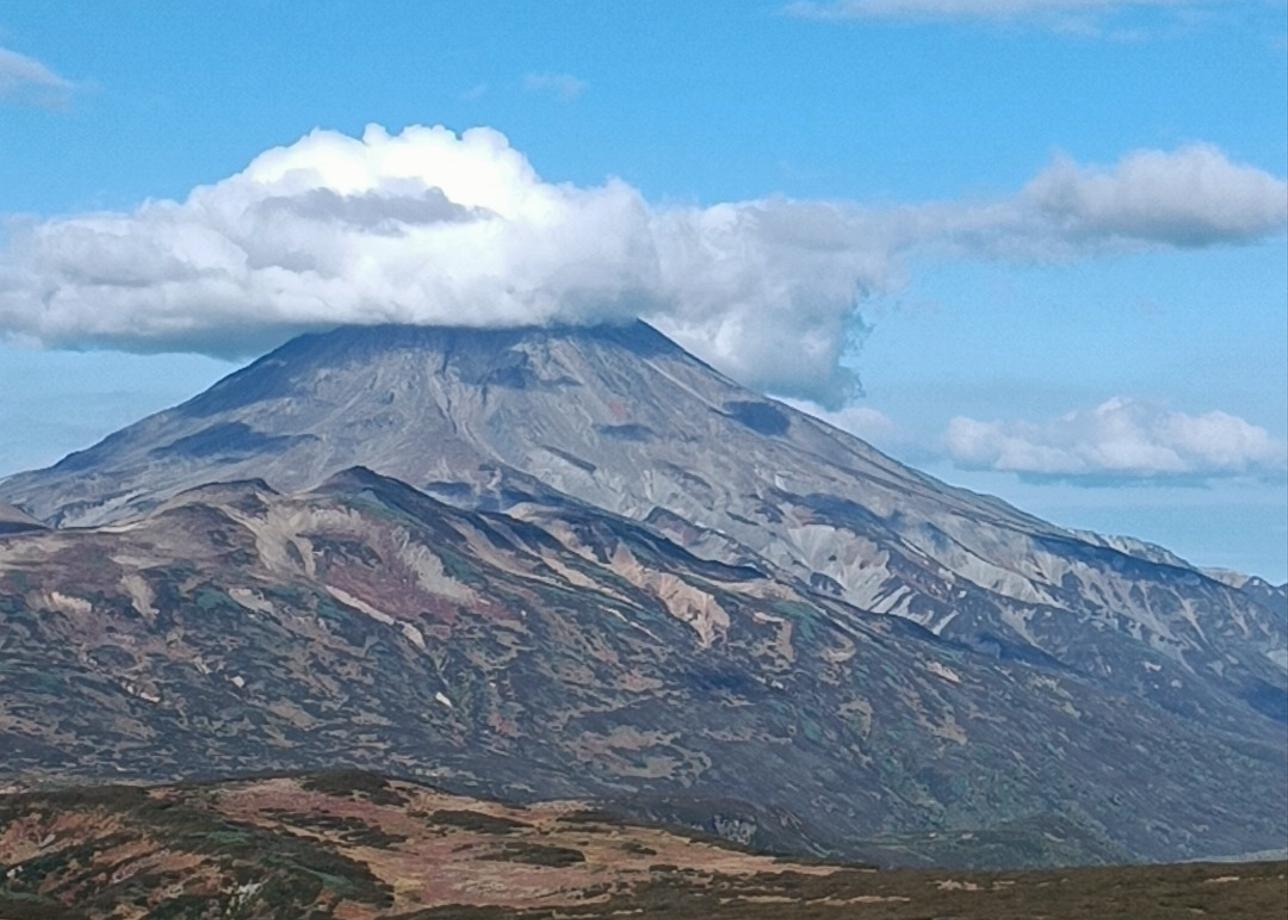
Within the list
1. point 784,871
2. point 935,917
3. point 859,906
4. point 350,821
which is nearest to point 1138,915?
point 935,917

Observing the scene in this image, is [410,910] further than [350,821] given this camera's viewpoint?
No

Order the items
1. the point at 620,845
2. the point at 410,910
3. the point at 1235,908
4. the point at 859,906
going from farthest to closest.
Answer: the point at 620,845 < the point at 410,910 < the point at 859,906 < the point at 1235,908

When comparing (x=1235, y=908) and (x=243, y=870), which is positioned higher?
(x=1235, y=908)

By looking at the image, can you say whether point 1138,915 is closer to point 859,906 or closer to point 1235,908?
point 1235,908

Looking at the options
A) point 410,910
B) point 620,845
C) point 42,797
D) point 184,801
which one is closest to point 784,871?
point 620,845

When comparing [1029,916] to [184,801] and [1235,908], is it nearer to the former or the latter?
[1235,908]

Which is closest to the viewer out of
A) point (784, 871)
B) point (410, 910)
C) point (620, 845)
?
point (410, 910)
